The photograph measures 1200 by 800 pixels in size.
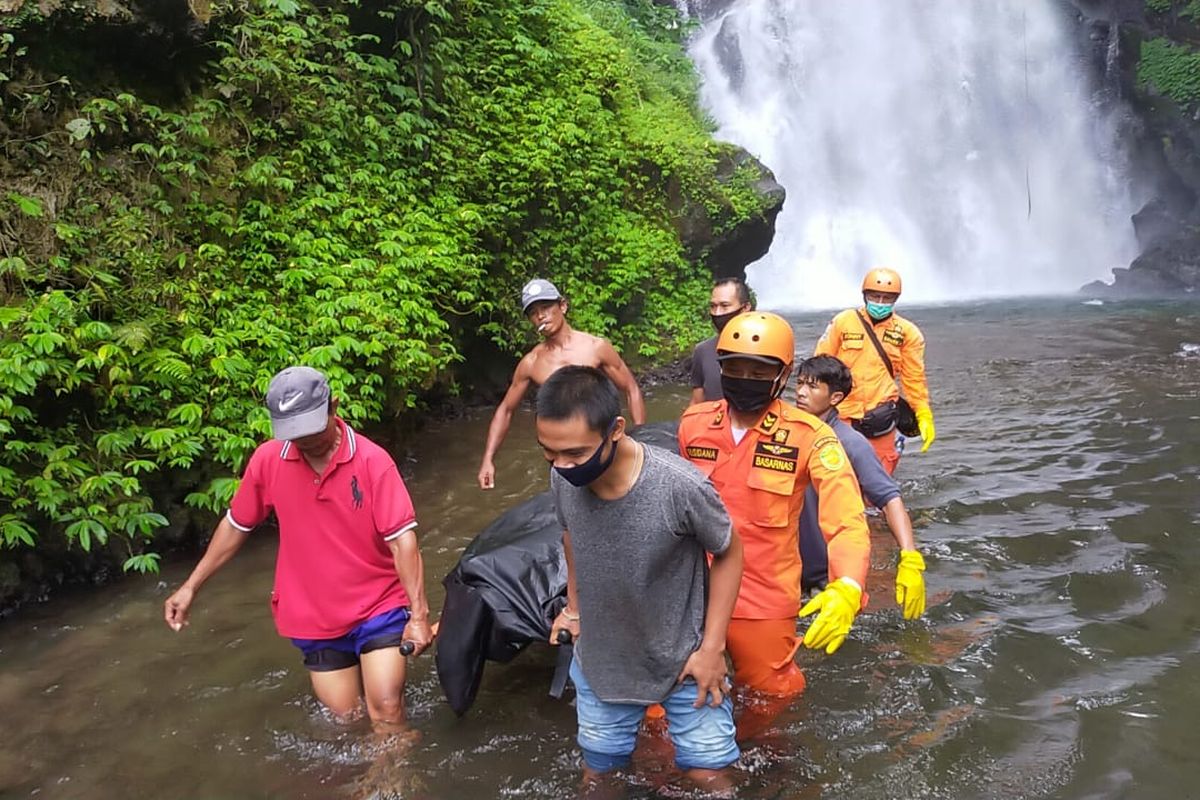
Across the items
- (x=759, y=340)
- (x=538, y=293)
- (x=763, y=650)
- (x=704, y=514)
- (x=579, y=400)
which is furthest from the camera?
(x=538, y=293)

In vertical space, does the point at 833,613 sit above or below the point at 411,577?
below

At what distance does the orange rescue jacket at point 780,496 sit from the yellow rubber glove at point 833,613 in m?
0.10

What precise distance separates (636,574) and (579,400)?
0.56 metres

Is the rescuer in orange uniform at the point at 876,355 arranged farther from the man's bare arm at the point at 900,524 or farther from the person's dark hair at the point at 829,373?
the man's bare arm at the point at 900,524

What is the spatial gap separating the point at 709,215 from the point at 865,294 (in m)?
7.44

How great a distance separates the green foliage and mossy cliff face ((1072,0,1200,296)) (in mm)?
26

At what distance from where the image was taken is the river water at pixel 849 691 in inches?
123

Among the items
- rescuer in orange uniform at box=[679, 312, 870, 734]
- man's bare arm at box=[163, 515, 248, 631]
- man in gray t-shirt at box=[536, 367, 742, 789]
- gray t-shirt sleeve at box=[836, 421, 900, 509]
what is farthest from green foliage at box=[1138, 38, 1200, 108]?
man's bare arm at box=[163, 515, 248, 631]

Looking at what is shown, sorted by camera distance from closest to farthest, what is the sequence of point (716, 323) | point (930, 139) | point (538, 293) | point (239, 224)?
point (716, 323), point (538, 293), point (239, 224), point (930, 139)

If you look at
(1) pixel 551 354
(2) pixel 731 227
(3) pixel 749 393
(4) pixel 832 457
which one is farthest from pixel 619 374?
(2) pixel 731 227

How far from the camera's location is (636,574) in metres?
2.27

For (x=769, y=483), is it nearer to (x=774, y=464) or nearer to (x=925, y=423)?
(x=774, y=464)

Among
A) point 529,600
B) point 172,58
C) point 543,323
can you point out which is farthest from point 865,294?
point 172,58

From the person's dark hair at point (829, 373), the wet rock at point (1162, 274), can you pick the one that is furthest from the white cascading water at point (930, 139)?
the person's dark hair at point (829, 373)
